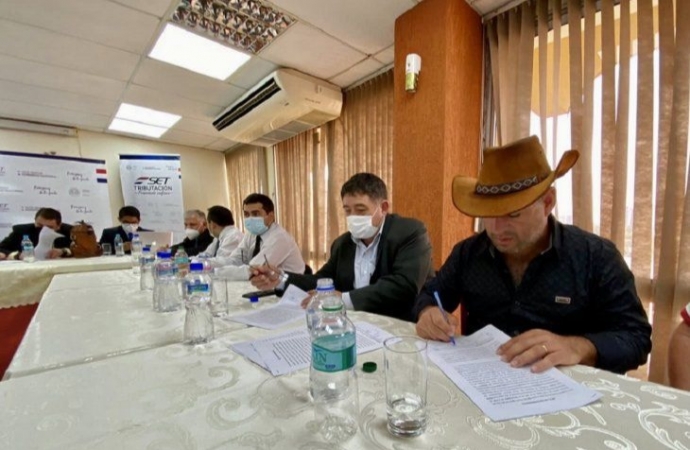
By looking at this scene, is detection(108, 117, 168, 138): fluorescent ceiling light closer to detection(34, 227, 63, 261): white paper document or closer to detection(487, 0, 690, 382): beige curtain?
detection(34, 227, 63, 261): white paper document

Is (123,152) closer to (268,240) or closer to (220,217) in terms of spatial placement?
(220,217)

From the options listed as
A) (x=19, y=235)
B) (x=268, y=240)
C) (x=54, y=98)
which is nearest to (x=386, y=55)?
(x=268, y=240)

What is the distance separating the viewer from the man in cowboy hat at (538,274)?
875 mm

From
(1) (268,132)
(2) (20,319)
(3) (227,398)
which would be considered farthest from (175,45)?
(3) (227,398)

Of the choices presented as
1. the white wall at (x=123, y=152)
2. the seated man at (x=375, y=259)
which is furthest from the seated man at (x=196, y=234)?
the seated man at (x=375, y=259)

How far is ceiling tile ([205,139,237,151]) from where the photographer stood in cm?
498

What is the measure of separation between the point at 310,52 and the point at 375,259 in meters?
1.81

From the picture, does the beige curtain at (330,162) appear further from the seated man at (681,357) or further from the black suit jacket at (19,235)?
the black suit jacket at (19,235)

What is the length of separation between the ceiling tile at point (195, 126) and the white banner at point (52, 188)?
1.32m

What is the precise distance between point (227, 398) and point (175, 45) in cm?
259

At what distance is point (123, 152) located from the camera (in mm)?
4676

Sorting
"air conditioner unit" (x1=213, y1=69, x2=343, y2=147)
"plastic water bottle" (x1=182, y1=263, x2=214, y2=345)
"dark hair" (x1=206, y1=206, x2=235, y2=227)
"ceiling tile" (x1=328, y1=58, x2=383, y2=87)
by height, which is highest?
"ceiling tile" (x1=328, y1=58, x2=383, y2=87)

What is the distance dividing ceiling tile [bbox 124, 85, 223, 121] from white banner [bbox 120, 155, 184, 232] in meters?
1.36

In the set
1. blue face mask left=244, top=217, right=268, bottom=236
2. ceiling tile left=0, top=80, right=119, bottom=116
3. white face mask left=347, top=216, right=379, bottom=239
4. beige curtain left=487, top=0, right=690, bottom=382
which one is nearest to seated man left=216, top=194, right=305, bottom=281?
blue face mask left=244, top=217, right=268, bottom=236
